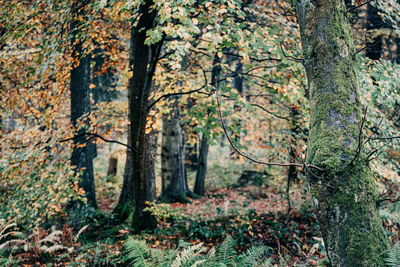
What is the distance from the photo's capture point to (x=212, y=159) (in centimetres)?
2030

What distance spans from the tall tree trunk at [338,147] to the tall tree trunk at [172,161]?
745 cm

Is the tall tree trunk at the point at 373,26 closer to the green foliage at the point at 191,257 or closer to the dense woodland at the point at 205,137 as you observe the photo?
the dense woodland at the point at 205,137

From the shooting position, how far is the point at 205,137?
21.0 feet

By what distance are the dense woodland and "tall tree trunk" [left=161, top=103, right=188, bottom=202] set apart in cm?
6

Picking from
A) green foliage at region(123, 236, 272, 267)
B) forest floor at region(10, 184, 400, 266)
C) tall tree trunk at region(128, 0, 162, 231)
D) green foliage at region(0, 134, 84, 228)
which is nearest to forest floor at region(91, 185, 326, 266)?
forest floor at region(10, 184, 400, 266)

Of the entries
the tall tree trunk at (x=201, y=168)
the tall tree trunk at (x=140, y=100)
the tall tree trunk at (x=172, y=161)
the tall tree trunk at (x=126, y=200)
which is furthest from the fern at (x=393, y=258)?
the tall tree trunk at (x=201, y=168)

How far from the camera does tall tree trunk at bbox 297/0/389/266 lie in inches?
86.0

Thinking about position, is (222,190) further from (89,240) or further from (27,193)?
(27,193)

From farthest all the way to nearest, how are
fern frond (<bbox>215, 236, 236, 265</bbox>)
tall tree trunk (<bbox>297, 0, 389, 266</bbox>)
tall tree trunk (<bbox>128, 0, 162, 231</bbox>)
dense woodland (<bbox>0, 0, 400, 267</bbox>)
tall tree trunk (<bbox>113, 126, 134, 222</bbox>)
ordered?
tall tree trunk (<bbox>113, 126, 134, 222</bbox>)
tall tree trunk (<bbox>128, 0, 162, 231</bbox>)
fern frond (<bbox>215, 236, 236, 265</bbox>)
dense woodland (<bbox>0, 0, 400, 267</bbox>)
tall tree trunk (<bbox>297, 0, 389, 266</bbox>)

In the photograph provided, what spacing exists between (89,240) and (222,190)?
28.6ft

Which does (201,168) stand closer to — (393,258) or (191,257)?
(191,257)

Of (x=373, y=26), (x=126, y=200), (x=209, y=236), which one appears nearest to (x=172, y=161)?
(x=126, y=200)

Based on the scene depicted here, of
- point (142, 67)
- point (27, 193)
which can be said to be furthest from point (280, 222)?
point (27, 193)

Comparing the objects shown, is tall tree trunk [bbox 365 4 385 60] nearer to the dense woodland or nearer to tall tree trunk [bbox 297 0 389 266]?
the dense woodland
